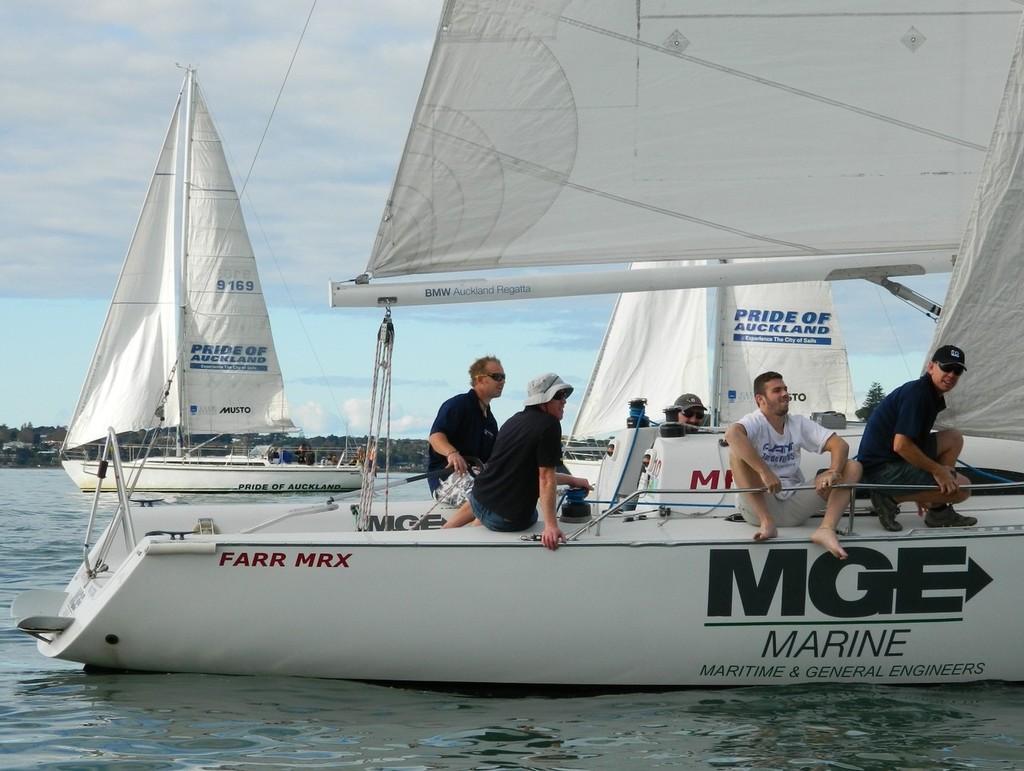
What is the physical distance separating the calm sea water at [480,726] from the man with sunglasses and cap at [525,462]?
921mm

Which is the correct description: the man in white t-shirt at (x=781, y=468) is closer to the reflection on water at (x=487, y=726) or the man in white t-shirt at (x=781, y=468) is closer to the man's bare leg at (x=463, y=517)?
the reflection on water at (x=487, y=726)

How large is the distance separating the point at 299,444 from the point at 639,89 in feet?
108

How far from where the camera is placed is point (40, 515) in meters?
22.3

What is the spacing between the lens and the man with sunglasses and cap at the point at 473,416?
762 cm

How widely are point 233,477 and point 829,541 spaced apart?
30285 mm

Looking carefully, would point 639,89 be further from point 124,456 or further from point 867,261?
point 124,456

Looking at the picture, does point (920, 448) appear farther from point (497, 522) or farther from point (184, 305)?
point (184, 305)

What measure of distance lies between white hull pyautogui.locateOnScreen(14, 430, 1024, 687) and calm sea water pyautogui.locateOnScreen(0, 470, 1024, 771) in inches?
5.4

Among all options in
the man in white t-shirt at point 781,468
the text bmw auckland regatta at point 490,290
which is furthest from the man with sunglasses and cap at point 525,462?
the man in white t-shirt at point 781,468

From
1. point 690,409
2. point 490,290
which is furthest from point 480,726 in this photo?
point 690,409

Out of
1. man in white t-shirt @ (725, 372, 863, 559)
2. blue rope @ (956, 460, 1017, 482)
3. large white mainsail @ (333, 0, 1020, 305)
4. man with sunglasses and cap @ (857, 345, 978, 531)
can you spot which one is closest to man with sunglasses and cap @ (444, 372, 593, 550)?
man in white t-shirt @ (725, 372, 863, 559)

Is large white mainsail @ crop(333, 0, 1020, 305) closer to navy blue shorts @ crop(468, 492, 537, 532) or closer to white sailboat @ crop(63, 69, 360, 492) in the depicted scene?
navy blue shorts @ crop(468, 492, 537, 532)

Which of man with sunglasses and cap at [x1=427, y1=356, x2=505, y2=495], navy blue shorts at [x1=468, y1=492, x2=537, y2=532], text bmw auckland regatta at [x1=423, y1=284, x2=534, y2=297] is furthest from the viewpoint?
man with sunglasses and cap at [x1=427, y1=356, x2=505, y2=495]

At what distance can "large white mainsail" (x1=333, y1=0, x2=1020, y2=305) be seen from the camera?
703cm
